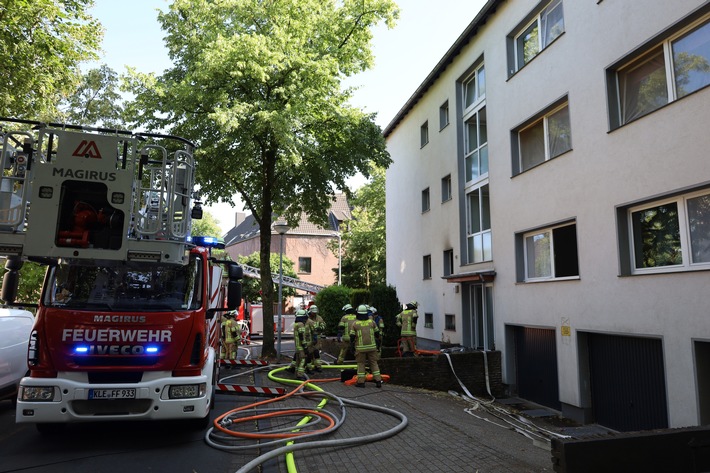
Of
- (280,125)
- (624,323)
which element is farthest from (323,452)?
(280,125)

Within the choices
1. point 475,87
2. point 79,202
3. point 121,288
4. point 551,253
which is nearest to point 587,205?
point 551,253

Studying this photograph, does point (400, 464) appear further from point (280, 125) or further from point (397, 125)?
point (397, 125)

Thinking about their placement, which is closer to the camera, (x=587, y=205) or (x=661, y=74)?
(x=661, y=74)

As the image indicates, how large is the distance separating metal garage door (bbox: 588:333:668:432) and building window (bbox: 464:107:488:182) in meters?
6.63

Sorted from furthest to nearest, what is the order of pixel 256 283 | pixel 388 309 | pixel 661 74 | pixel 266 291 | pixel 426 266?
pixel 256 283, pixel 426 266, pixel 388 309, pixel 266 291, pixel 661 74

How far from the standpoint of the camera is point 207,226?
67.8 meters

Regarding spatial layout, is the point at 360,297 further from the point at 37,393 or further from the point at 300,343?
the point at 37,393

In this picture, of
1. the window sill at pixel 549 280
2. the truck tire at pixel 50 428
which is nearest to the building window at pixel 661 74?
the window sill at pixel 549 280

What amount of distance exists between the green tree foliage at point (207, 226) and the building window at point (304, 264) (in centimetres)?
2123

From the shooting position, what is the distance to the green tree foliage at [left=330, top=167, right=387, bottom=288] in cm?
3331

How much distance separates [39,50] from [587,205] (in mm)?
13412

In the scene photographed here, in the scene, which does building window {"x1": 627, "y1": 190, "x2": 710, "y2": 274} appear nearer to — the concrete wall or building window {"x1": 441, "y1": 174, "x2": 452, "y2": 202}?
the concrete wall

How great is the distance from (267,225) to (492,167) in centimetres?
716

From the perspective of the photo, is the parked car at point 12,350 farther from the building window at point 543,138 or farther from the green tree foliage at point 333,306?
the green tree foliage at point 333,306
